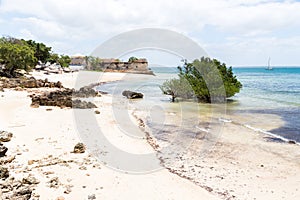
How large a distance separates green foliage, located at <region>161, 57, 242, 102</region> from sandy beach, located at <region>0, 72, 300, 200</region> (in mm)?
14426

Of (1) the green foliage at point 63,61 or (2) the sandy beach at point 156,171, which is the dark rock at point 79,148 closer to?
(2) the sandy beach at point 156,171

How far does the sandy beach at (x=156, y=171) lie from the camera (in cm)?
781

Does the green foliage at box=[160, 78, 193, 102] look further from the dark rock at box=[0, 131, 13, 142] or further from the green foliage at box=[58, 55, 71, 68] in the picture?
the green foliage at box=[58, 55, 71, 68]

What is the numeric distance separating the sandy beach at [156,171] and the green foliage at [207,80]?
14426 millimetres

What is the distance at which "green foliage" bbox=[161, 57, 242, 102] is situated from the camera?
95.0 ft

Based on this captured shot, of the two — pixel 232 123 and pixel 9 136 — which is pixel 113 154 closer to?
pixel 9 136

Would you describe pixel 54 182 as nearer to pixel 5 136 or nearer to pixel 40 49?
pixel 5 136

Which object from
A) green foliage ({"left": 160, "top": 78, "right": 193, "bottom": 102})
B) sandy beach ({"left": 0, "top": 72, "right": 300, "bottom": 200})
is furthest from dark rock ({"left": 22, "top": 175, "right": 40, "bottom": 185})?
green foliage ({"left": 160, "top": 78, "right": 193, "bottom": 102})

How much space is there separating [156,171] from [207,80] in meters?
20.7

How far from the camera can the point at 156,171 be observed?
374 inches

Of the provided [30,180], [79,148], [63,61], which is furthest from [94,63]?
[30,180]

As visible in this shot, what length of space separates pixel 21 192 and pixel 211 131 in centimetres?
1114

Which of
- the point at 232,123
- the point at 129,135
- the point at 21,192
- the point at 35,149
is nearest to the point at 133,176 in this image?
the point at 21,192

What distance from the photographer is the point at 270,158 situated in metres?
11.4
